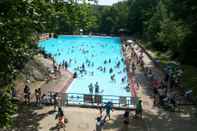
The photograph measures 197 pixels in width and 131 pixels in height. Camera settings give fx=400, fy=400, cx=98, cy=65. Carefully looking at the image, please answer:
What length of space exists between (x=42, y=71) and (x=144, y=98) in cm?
1174

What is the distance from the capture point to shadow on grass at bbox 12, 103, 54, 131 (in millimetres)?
20719

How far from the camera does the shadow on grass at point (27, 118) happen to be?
20.7 m

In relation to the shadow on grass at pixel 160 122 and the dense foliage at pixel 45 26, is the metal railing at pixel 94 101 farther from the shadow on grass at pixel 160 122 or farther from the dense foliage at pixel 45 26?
the dense foliage at pixel 45 26

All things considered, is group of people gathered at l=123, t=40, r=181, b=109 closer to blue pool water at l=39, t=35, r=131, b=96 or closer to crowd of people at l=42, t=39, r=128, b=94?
blue pool water at l=39, t=35, r=131, b=96

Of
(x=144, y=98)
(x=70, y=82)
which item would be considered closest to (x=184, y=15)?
(x=144, y=98)

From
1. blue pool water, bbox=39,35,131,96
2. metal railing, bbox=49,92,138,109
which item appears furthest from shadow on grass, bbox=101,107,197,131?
blue pool water, bbox=39,35,131,96

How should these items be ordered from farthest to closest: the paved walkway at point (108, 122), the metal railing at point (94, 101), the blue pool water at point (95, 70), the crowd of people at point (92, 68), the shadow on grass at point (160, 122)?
the crowd of people at point (92, 68) < the blue pool water at point (95, 70) < the metal railing at point (94, 101) < the shadow on grass at point (160, 122) < the paved walkway at point (108, 122)

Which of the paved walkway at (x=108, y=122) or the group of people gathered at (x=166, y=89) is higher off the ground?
the group of people gathered at (x=166, y=89)

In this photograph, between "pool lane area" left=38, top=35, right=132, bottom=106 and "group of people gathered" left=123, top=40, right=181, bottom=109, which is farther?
"pool lane area" left=38, top=35, right=132, bottom=106

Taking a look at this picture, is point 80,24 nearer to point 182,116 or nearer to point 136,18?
point 182,116

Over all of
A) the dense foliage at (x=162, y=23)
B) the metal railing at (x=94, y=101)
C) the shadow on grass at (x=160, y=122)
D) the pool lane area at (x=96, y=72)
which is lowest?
the shadow on grass at (x=160, y=122)

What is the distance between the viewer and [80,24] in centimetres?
2436

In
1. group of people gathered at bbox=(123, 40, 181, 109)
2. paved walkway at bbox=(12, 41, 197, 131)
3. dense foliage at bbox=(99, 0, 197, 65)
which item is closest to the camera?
paved walkway at bbox=(12, 41, 197, 131)

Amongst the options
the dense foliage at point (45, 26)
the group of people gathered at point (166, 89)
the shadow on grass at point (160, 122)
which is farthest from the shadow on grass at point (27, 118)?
the group of people gathered at point (166, 89)
